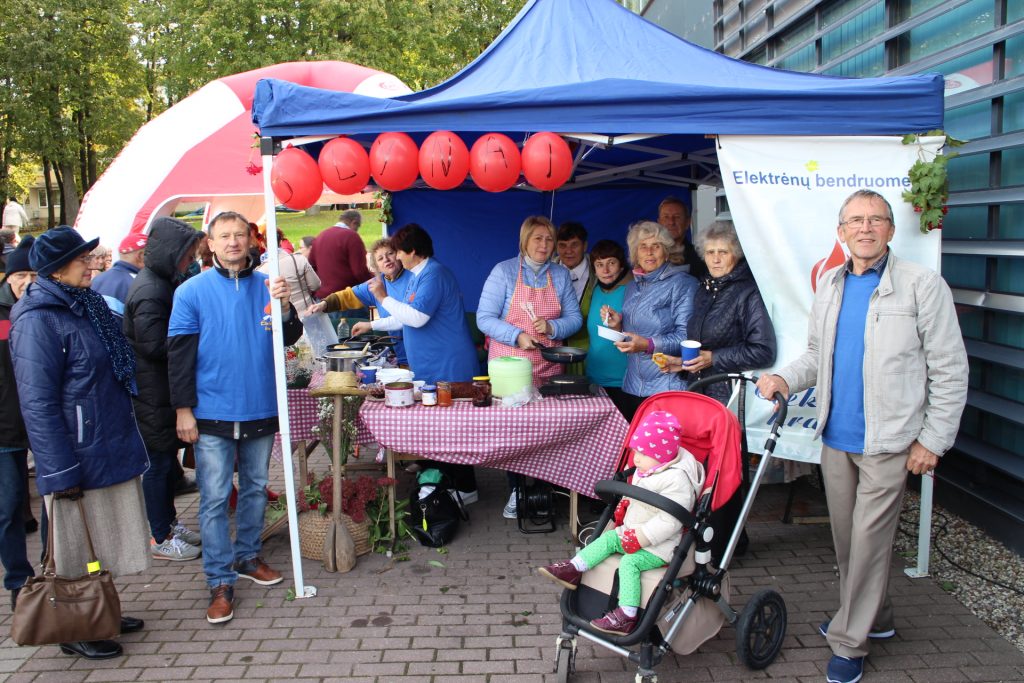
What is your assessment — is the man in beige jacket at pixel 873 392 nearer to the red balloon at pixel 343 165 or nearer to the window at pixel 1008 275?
the window at pixel 1008 275

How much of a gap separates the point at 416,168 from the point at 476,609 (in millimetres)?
2240


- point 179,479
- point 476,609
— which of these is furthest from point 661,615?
point 179,479

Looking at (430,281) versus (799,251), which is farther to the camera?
(430,281)

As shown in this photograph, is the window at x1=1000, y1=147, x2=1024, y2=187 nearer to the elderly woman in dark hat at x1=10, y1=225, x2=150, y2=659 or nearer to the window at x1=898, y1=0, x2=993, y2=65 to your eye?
the window at x1=898, y1=0, x2=993, y2=65

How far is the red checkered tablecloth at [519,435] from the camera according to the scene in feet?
14.0

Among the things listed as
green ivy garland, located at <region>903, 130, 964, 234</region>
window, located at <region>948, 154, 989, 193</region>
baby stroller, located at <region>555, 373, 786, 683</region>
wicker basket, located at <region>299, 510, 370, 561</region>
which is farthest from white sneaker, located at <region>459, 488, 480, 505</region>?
window, located at <region>948, 154, 989, 193</region>

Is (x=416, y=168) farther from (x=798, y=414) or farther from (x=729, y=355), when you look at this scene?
(x=798, y=414)

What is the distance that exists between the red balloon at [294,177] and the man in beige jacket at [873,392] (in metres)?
2.33

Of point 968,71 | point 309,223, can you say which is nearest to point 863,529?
point 968,71

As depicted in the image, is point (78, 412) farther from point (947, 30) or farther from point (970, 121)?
point (947, 30)

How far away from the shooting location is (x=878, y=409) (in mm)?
3080

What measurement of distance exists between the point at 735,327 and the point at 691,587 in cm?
155

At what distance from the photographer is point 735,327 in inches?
164

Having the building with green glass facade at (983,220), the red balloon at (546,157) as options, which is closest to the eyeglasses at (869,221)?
the red balloon at (546,157)
